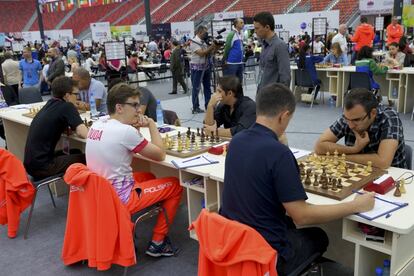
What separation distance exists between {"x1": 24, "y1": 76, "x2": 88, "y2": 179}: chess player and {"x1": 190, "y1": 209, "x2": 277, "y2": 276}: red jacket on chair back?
2013mm

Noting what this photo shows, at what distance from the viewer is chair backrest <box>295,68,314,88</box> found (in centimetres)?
745

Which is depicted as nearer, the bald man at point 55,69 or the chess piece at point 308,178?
the chess piece at point 308,178

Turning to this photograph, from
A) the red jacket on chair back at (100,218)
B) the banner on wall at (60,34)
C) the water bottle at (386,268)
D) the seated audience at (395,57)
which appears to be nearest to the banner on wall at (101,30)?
the banner on wall at (60,34)

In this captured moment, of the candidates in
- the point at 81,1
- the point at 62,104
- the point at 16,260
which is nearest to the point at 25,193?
the point at 16,260

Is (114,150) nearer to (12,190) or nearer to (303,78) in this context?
(12,190)

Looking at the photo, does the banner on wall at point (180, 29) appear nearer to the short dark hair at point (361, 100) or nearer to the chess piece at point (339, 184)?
the short dark hair at point (361, 100)

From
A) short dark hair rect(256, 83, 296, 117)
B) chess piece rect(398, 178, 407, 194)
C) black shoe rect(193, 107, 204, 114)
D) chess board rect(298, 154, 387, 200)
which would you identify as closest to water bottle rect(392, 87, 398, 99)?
black shoe rect(193, 107, 204, 114)

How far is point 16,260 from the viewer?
115 inches

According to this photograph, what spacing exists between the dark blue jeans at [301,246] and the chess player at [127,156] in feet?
3.41

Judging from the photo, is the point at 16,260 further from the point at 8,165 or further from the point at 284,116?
the point at 284,116

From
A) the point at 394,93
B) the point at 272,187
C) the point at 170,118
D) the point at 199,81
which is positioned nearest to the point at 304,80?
the point at 394,93

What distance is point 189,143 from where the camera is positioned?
3082 mm

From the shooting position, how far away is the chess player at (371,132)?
2.34 m

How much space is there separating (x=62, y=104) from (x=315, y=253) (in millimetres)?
2302
